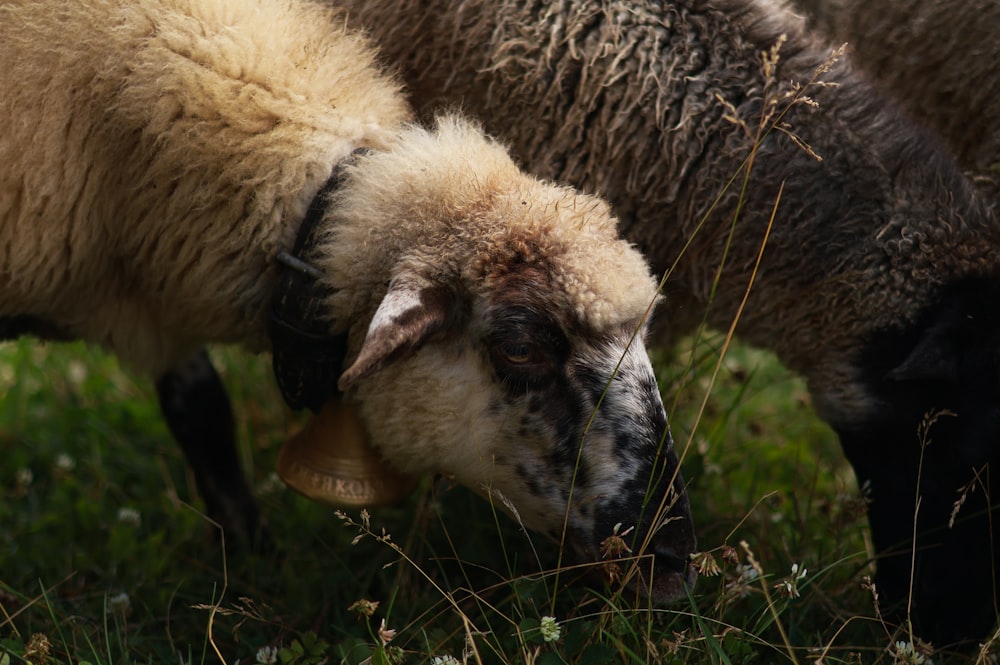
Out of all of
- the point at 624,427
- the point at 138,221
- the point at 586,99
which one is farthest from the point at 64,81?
the point at 624,427

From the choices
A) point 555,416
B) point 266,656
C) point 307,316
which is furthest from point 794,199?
point 266,656

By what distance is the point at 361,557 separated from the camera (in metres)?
3.59

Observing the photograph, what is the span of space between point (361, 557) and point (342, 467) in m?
0.65

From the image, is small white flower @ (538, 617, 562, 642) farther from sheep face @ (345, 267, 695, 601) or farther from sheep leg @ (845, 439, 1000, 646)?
sheep leg @ (845, 439, 1000, 646)

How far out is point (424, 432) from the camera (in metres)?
2.83

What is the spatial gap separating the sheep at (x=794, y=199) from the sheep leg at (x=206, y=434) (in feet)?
4.77

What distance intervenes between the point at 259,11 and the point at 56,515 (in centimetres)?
208

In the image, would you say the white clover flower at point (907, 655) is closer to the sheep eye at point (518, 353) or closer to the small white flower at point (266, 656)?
the sheep eye at point (518, 353)

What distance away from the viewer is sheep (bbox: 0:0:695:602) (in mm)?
2639

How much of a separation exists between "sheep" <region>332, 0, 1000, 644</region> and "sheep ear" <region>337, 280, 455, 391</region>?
0.85m

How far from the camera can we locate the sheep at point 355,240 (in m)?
2.64

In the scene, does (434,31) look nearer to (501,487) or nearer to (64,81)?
(64,81)

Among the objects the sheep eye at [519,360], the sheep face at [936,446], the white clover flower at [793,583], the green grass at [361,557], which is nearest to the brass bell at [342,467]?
the green grass at [361,557]

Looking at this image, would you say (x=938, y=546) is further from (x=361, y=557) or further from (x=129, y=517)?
(x=129, y=517)
